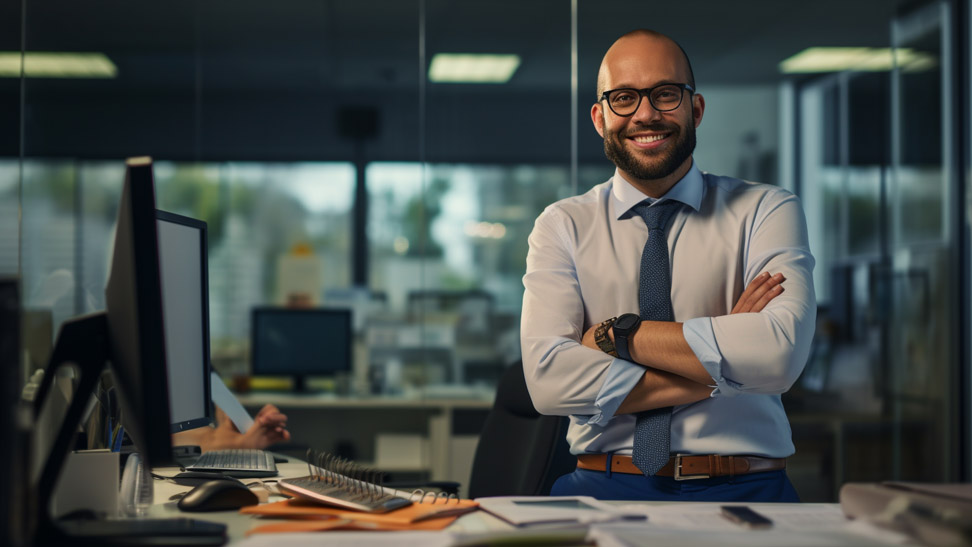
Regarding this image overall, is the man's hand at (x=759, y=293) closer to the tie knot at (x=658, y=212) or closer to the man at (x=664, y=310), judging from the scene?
the man at (x=664, y=310)

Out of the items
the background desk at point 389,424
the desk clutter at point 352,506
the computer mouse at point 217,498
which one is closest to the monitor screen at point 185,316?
the computer mouse at point 217,498

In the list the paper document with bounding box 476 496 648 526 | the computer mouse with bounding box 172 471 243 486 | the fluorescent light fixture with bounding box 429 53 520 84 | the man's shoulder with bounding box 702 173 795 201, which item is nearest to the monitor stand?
the paper document with bounding box 476 496 648 526

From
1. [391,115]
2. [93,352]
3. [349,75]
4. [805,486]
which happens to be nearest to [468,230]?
[391,115]

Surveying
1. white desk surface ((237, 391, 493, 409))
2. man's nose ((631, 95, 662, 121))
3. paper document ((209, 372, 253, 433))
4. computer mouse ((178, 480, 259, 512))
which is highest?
man's nose ((631, 95, 662, 121))

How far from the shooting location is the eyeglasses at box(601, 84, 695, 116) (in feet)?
6.12

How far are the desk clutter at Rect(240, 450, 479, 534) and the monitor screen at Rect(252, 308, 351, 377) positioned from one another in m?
3.41

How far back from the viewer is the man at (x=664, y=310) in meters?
1.66

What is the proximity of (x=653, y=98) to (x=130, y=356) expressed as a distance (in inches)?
50.0

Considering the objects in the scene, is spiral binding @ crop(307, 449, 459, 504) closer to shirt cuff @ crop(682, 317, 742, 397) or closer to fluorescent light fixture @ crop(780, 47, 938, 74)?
shirt cuff @ crop(682, 317, 742, 397)

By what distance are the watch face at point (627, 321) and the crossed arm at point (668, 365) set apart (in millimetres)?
16

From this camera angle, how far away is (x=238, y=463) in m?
1.95

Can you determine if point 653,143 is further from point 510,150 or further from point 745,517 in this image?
point 510,150

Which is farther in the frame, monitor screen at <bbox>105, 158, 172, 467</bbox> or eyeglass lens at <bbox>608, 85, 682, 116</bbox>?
eyeglass lens at <bbox>608, 85, 682, 116</bbox>

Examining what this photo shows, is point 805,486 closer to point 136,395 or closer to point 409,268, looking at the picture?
point 409,268
